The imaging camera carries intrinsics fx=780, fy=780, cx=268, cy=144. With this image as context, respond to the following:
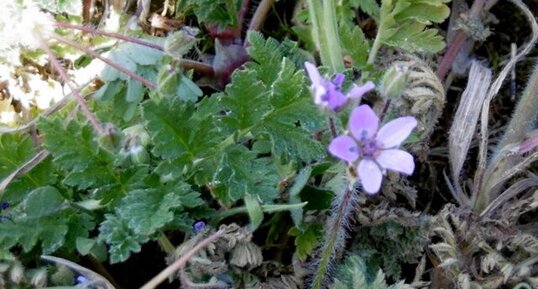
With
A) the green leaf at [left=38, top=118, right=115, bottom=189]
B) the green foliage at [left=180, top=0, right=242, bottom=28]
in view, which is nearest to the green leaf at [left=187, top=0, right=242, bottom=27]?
the green foliage at [left=180, top=0, right=242, bottom=28]

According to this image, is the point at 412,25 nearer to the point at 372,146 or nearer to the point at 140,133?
the point at 372,146

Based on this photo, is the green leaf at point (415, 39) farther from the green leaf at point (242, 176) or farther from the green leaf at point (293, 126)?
the green leaf at point (242, 176)

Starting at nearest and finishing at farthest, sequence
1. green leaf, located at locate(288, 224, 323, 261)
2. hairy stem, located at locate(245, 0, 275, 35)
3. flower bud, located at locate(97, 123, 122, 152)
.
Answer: flower bud, located at locate(97, 123, 122, 152) < green leaf, located at locate(288, 224, 323, 261) < hairy stem, located at locate(245, 0, 275, 35)

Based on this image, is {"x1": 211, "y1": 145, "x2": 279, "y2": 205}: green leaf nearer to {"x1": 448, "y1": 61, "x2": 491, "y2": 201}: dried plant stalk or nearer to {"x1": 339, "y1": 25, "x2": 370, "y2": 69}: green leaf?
{"x1": 339, "y1": 25, "x2": 370, "y2": 69}: green leaf

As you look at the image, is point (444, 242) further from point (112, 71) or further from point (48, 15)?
point (48, 15)

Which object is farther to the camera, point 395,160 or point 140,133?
point 140,133

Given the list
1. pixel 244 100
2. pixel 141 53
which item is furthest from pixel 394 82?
pixel 141 53

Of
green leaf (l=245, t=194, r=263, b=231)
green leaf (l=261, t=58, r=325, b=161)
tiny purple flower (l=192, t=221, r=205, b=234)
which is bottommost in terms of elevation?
tiny purple flower (l=192, t=221, r=205, b=234)
